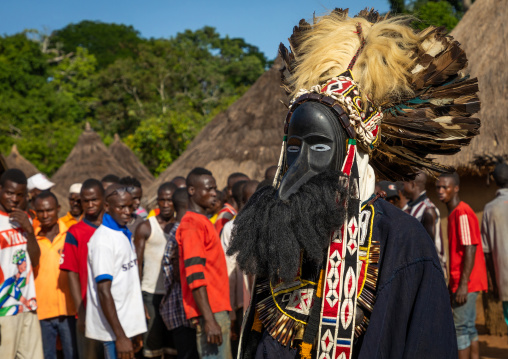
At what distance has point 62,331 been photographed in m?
5.56

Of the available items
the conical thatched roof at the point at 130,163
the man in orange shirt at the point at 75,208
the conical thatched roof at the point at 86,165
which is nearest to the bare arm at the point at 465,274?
the man in orange shirt at the point at 75,208

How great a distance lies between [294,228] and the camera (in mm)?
2059

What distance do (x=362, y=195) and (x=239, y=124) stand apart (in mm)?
11494

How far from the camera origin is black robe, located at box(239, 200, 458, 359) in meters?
1.99

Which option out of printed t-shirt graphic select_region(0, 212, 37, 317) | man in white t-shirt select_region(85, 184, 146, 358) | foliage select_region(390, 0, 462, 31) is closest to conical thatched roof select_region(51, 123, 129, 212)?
foliage select_region(390, 0, 462, 31)

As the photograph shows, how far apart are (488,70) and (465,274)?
183 inches

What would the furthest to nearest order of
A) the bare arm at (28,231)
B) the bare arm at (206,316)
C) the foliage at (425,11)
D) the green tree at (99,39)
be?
the green tree at (99,39)
the bare arm at (28,231)
the bare arm at (206,316)
the foliage at (425,11)

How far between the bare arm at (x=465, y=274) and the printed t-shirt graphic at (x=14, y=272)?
4065 millimetres

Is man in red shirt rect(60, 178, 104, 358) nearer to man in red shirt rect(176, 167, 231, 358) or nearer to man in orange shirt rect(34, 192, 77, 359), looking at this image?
man in orange shirt rect(34, 192, 77, 359)

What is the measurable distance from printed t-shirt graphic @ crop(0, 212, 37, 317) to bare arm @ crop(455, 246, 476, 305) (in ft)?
13.3

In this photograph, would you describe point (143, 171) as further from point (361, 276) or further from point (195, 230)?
point (361, 276)

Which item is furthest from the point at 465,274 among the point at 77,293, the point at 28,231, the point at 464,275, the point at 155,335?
the point at 28,231

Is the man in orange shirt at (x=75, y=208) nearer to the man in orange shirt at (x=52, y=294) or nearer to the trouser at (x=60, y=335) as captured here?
the man in orange shirt at (x=52, y=294)

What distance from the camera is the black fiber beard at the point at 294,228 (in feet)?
6.65
